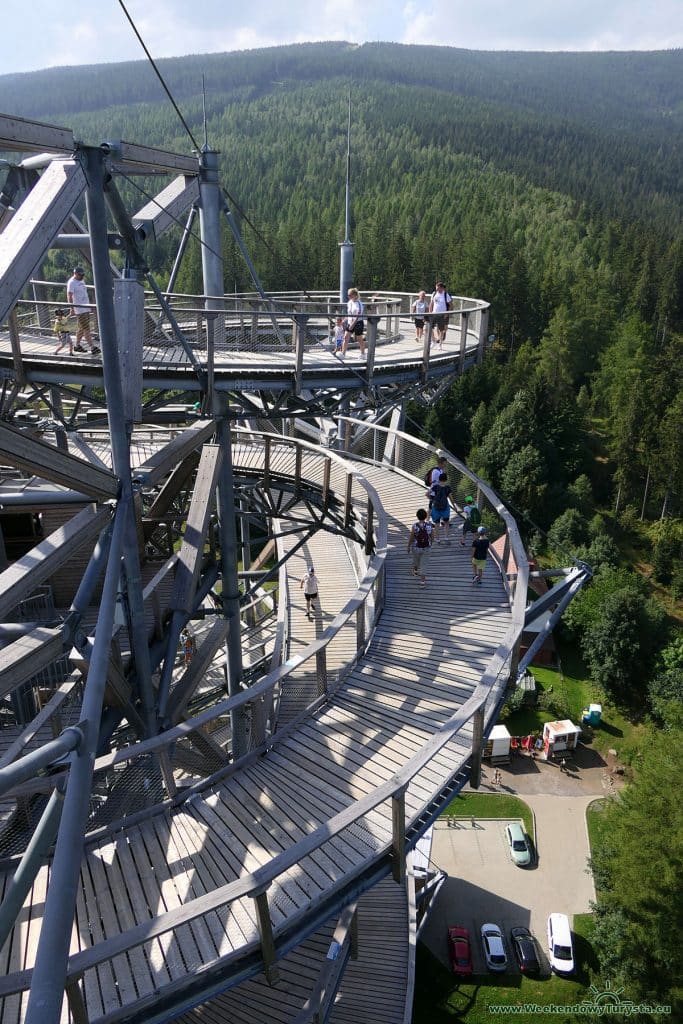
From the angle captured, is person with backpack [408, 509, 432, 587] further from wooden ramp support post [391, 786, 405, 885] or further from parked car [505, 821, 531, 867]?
parked car [505, 821, 531, 867]

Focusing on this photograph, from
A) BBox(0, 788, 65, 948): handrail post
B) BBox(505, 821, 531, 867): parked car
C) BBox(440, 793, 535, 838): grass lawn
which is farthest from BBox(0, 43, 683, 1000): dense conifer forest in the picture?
BBox(0, 788, 65, 948): handrail post

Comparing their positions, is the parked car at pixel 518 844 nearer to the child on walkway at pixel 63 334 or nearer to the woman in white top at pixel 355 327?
the woman in white top at pixel 355 327

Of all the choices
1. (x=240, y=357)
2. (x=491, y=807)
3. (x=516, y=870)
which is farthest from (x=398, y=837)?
(x=491, y=807)

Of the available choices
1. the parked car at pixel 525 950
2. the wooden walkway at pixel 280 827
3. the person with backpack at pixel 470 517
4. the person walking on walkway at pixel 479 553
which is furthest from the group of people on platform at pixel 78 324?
the parked car at pixel 525 950

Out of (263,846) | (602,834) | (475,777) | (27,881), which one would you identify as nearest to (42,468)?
(27,881)

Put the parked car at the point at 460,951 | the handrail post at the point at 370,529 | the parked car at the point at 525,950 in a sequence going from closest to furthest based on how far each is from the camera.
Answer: the handrail post at the point at 370,529
the parked car at the point at 460,951
the parked car at the point at 525,950

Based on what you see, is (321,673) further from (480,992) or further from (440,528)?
(480,992)

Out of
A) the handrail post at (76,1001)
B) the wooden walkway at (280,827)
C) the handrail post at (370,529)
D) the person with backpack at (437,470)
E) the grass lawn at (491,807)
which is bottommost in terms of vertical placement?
the grass lawn at (491,807)
